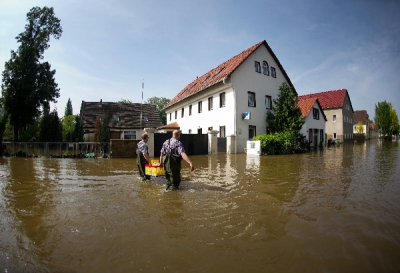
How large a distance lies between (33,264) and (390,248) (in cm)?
416

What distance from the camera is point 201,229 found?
3270mm

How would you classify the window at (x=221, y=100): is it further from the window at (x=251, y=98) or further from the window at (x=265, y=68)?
the window at (x=265, y=68)

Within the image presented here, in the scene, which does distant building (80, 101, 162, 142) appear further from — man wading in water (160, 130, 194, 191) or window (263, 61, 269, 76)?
man wading in water (160, 130, 194, 191)

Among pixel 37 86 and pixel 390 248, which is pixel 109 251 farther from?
pixel 37 86

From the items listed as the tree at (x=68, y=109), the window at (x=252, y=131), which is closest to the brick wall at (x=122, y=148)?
the window at (x=252, y=131)

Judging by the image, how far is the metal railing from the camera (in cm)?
1383

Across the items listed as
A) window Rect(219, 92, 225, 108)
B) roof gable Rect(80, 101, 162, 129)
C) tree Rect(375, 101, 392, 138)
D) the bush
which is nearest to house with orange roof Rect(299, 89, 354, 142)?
the bush

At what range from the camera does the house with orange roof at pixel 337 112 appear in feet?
131

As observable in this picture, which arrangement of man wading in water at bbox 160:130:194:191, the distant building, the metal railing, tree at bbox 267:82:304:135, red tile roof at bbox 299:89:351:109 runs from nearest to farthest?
1. man wading in water at bbox 160:130:194:191
2. the metal railing
3. tree at bbox 267:82:304:135
4. the distant building
5. red tile roof at bbox 299:89:351:109

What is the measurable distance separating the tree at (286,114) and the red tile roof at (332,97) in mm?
23694

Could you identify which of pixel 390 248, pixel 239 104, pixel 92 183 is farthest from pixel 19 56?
pixel 390 248

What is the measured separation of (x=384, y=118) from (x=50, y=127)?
248 feet

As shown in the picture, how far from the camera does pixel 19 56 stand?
22.8 metres

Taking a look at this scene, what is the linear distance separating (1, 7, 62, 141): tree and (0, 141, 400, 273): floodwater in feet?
72.7
